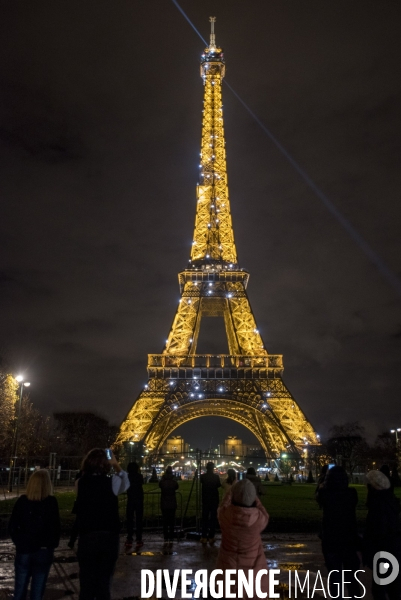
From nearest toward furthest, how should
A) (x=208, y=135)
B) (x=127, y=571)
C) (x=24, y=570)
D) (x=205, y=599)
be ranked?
(x=24, y=570) < (x=205, y=599) < (x=127, y=571) < (x=208, y=135)

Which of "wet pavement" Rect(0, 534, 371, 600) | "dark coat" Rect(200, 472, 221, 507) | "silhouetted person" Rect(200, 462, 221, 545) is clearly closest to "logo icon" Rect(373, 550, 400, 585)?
"wet pavement" Rect(0, 534, 371, 600)

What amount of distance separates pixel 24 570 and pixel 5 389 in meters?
39.2

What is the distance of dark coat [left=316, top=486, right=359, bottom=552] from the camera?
6305 millimetres

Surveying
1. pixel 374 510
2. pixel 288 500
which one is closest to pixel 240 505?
pixel 374 510

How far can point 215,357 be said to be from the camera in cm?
4650

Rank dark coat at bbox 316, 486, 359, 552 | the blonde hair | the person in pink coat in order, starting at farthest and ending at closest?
1. dark coat at bbox 316, 486, 359, 552
2. the blonde hair
3. the person in pink coat

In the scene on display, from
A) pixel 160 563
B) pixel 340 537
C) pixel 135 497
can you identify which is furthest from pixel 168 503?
pixel 340 537

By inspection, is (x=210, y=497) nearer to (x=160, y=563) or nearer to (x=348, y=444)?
(x=160, y=563)

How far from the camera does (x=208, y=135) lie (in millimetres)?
56344

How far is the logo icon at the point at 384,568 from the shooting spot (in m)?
6.05

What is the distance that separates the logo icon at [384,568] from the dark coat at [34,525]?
3.57 meters

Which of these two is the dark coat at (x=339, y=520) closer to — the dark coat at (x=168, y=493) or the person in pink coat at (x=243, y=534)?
the person in pink coat at (x=243, y=534)

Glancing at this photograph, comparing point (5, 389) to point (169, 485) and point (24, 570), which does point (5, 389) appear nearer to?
point (169, 485)

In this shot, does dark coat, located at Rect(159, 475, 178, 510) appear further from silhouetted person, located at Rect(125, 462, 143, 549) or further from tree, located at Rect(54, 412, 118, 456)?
tree, located at Rect(54, 412, 118, 456)
